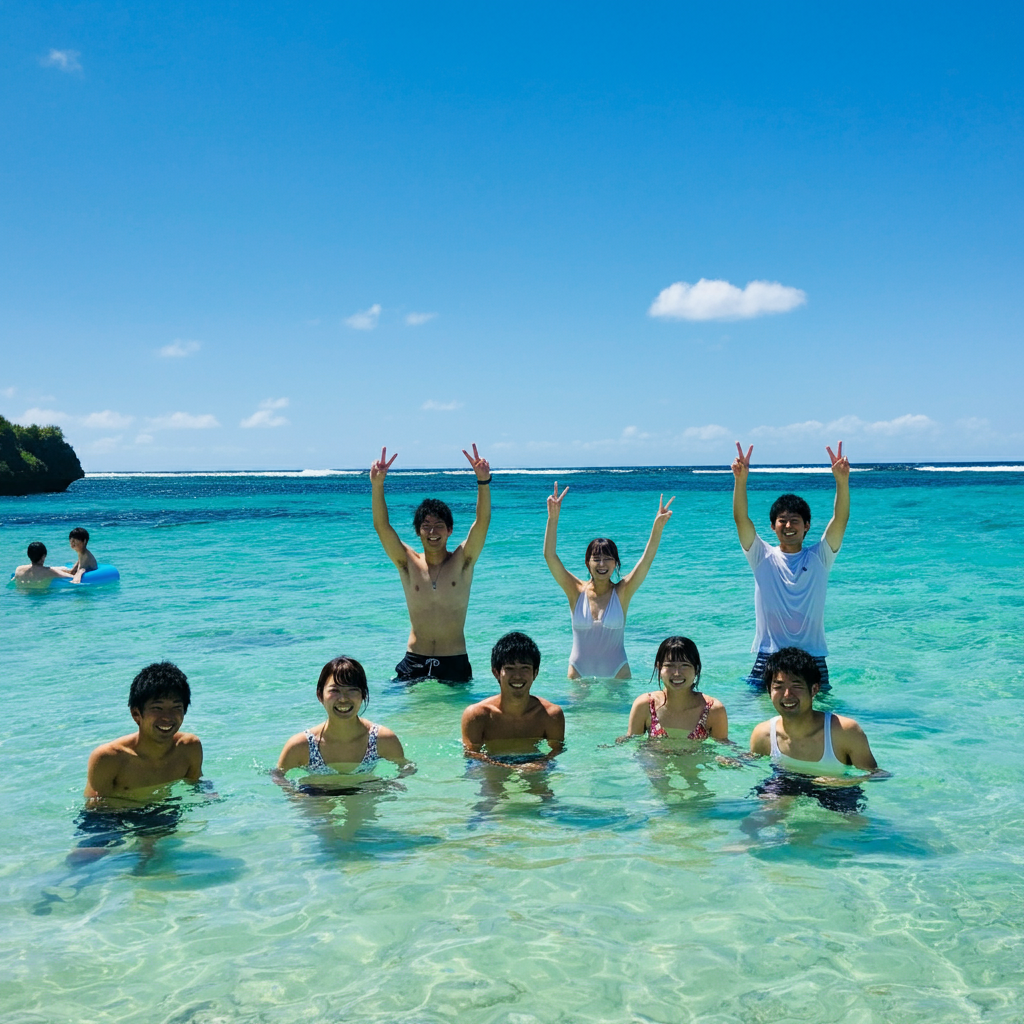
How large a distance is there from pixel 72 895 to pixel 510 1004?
7.32ft

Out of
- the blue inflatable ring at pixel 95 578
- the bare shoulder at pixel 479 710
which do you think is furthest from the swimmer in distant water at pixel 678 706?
the blue inflatable ring at pixel 95 578

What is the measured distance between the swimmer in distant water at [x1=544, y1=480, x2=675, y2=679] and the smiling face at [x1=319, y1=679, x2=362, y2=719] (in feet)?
8.46

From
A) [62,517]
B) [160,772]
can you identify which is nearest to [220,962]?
[160,772]

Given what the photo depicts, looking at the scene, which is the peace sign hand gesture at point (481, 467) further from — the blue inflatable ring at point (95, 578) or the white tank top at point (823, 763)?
the blue inflatable ring at point (95, 578)

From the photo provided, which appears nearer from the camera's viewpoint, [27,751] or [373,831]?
[373,831]

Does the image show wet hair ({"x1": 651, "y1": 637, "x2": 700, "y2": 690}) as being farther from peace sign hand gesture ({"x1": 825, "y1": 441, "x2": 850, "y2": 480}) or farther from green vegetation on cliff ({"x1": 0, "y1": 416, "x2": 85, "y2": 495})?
green vegetation on cliff ({"x1": 0, "y1": 416, "x2": 85, "y2": 495})

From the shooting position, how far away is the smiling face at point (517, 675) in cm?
564

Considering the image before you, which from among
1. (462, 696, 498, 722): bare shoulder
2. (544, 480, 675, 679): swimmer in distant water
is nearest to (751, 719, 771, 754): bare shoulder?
(462, 696, 498, 722): bare shoulder

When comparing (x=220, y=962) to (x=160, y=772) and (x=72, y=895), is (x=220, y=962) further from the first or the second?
(x=160, y=772)

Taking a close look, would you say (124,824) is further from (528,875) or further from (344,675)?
(528,875)

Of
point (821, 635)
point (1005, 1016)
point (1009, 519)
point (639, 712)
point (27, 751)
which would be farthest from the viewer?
point (1009, 519)

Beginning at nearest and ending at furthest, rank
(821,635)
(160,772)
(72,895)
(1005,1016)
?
(1005,1016) → (72,895) → (160,772) → (821,635)

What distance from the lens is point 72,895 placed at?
423cm

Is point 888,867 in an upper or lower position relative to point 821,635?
lower
